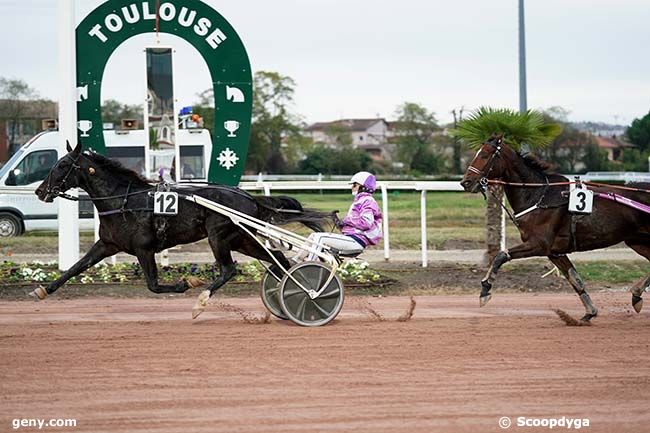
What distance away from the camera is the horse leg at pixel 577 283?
1086cm

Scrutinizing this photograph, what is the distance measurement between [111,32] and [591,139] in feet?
134

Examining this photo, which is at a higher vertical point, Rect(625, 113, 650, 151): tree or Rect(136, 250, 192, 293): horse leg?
Rect(625, 113, 650, 151): tree

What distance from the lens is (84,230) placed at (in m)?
21.4

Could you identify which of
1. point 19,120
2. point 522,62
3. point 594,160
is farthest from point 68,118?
point 594,160

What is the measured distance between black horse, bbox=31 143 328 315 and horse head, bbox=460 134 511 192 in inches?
65.6

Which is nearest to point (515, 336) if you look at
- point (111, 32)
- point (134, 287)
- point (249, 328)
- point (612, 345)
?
point (612, 345)

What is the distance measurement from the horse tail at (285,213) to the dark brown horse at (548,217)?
1661 millimetres

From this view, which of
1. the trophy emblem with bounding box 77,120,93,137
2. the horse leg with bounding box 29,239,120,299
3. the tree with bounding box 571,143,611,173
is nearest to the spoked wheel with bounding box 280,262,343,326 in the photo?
the horse leg with bounding box 29,239,120,299

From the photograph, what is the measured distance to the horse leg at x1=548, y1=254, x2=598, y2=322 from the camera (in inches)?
428

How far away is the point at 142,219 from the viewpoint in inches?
422

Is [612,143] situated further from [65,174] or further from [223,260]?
[65,174]

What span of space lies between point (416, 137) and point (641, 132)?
44.4ft

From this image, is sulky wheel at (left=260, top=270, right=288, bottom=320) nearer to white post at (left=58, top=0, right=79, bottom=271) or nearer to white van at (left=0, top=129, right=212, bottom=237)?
white post at (left=58, top=0, right=79, bottom=271)

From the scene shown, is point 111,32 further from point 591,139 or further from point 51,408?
point 591,139
